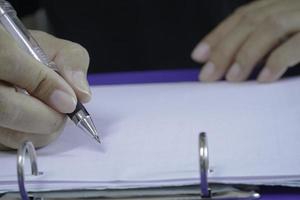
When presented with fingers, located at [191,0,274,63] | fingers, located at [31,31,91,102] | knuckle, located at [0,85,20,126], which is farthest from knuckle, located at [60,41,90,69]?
fingers, located at [191,0,274,63]

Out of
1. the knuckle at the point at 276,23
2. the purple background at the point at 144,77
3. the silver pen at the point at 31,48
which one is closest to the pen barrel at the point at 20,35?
the silver pen at the point at 31,48

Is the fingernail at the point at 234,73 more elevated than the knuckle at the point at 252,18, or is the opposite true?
A: the knuckle at the point at 252,18

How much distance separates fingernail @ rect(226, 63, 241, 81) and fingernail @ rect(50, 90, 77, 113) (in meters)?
0.27

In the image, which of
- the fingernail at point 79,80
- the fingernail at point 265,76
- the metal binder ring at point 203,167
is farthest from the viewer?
the fingernail at point 265,76

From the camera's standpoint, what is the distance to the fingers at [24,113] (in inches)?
17.6

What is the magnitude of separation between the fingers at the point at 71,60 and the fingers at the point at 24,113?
35 mm

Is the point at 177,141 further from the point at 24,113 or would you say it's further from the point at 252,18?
the point at 252,18

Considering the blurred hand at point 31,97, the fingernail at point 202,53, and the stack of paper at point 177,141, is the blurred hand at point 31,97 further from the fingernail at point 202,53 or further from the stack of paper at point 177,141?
the fingernail at point 202,53

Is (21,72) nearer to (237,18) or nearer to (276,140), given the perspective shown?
(276,140)

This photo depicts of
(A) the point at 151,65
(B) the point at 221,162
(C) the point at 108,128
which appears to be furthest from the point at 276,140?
(A) the point at 151,65

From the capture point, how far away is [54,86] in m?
0.46

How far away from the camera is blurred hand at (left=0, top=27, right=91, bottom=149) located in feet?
1.46

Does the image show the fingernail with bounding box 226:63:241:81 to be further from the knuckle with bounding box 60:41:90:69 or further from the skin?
the knuckle with bounding box 60:41:90:69

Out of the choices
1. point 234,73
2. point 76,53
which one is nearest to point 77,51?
point 76,53
